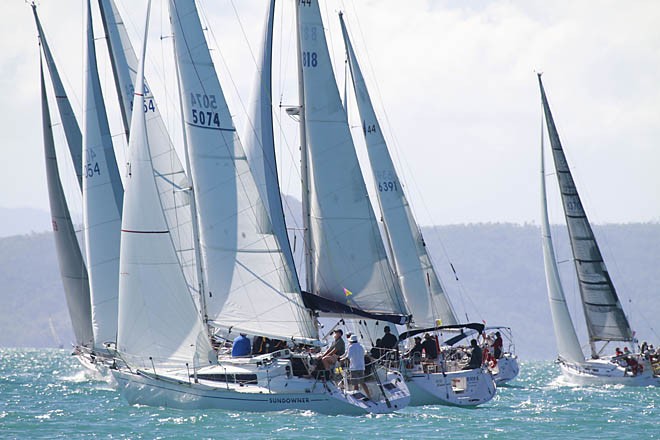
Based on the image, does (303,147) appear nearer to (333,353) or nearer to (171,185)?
(171,185)

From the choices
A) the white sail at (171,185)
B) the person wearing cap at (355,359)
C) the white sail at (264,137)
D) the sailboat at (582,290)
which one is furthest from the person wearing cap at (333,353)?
the sailboat at (582,290)

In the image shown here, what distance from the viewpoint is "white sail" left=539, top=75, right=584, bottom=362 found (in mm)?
35597

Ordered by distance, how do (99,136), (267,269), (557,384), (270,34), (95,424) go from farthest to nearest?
(557,384) → (99,136) → (270,34) → (267,269) → (95,424)

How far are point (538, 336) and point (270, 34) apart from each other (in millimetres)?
155826

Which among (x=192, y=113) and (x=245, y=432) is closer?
(x=245, y=432)

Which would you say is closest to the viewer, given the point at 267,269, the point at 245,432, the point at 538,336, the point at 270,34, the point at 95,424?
the point at 245,432

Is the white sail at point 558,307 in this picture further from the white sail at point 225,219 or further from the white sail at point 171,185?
the white sail at point 225,219

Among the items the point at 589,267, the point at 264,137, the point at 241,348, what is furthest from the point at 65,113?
the point at 589,267

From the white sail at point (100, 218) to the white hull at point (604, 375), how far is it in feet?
47.4

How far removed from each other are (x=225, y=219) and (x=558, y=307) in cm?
1688

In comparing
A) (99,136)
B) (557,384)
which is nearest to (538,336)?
(557,384)

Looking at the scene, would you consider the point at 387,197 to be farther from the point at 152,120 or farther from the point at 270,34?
the point at 152,120

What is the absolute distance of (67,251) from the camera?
3144 cm

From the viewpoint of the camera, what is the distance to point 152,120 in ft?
72.4
